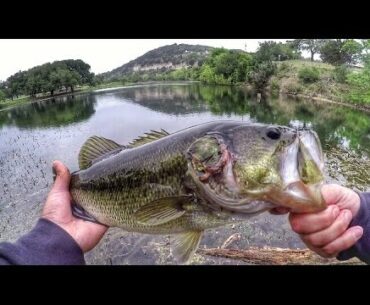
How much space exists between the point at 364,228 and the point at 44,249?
1.83 metres

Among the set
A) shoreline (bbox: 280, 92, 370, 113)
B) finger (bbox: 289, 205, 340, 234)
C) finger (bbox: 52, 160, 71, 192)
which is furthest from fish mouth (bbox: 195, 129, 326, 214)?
shoreline (bbox: 280, 92, 370, 113)

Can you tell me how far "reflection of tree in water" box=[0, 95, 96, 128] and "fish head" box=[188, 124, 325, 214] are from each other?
19256 millimetres

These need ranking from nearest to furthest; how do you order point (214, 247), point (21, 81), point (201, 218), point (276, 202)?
point (276, 202), point (201, 218), point (214, 247), point (21, 81)

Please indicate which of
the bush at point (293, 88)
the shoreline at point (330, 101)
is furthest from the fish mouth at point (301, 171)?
the shoreline at point (330, 101)

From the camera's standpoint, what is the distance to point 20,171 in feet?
40.3

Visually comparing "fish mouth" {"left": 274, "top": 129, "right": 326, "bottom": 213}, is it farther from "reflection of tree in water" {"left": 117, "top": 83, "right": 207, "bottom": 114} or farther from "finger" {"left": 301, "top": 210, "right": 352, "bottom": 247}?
"reflection of tree in water" {"left": 117, "top": 83, "right": 207, "bottom": 114}

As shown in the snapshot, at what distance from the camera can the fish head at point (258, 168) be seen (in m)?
1.35

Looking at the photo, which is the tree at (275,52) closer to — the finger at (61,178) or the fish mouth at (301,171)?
the finger at (61,178)

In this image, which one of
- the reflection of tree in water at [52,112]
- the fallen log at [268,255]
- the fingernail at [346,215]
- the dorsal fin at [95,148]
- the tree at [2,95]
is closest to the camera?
the fingernail at [346,215]

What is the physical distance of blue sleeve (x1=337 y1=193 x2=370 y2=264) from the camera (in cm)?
196

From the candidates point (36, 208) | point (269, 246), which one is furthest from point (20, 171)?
point (269, 246)
